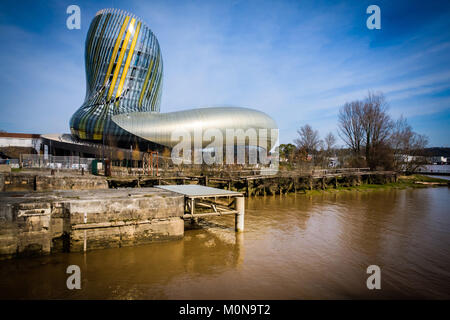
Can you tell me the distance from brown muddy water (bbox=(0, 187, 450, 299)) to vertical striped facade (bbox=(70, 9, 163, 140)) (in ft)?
117

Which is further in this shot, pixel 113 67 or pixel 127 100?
pixel 127 100

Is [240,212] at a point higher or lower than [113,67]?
lower

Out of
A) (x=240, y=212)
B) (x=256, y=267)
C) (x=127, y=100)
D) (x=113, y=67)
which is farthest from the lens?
(x=127, y=100)

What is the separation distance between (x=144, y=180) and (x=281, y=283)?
479 inches

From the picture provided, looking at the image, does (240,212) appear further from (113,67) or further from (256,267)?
(113,67)

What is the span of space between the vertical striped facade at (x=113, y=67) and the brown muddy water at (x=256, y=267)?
3571cm

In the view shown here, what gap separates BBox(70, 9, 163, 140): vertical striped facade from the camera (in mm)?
39250

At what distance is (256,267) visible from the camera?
589 centimetres

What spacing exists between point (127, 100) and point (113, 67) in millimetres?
5467

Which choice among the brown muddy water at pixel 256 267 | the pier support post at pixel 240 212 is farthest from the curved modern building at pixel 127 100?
the brown muddy water at pixel 256 267

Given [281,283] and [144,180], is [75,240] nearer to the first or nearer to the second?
[281,283]

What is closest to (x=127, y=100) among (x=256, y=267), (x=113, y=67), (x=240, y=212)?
(x=113, y=67)

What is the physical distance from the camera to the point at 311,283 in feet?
16.8
